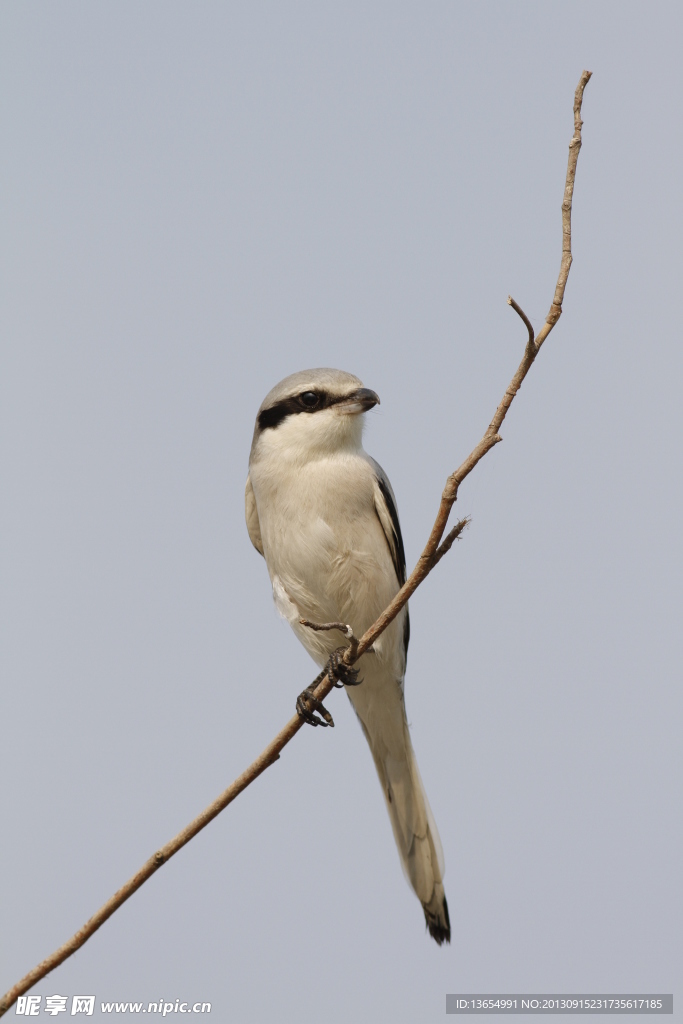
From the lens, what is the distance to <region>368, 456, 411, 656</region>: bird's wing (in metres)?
4.41

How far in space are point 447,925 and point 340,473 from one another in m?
2.22

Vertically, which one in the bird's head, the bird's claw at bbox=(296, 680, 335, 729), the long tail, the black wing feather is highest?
the bird's head

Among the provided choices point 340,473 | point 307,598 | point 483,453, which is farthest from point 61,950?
point 340,473

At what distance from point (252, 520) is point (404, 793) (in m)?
1.61

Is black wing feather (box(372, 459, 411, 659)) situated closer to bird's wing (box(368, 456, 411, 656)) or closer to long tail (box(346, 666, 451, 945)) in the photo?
bird's wing (box(368, 456, 411, 656))

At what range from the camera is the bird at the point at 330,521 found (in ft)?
14.0

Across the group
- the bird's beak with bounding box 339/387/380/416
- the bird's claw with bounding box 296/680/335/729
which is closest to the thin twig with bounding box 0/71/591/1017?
the bird's claw with bounding box 296/680/335/729

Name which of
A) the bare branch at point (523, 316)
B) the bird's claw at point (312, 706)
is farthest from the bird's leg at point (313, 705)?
the bare branch at point (523, 316)

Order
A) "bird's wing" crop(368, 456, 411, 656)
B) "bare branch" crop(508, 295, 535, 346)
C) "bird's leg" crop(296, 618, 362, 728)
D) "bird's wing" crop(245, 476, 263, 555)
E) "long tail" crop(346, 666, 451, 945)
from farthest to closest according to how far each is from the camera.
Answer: "bird's wing" crop(245, 476, 263, 555) < "long tail" crop(346, 666, 451, 945) < "bird's wing" crop(368, 456, 411, 656) < "bird's leg" crop(296, 618, 362, 728) < "bare branch" crop(508, 295, 535, 346)

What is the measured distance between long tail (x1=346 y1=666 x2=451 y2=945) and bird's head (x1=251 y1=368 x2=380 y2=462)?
124cm

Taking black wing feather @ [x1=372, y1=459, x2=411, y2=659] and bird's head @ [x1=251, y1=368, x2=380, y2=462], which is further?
black wing feather @ [x1=372, y1=459, x2=411, y2=659]

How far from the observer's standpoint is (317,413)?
14.1 feet

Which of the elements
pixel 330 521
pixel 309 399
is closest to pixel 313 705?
pixel 330 521

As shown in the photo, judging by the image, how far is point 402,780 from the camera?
490cm
